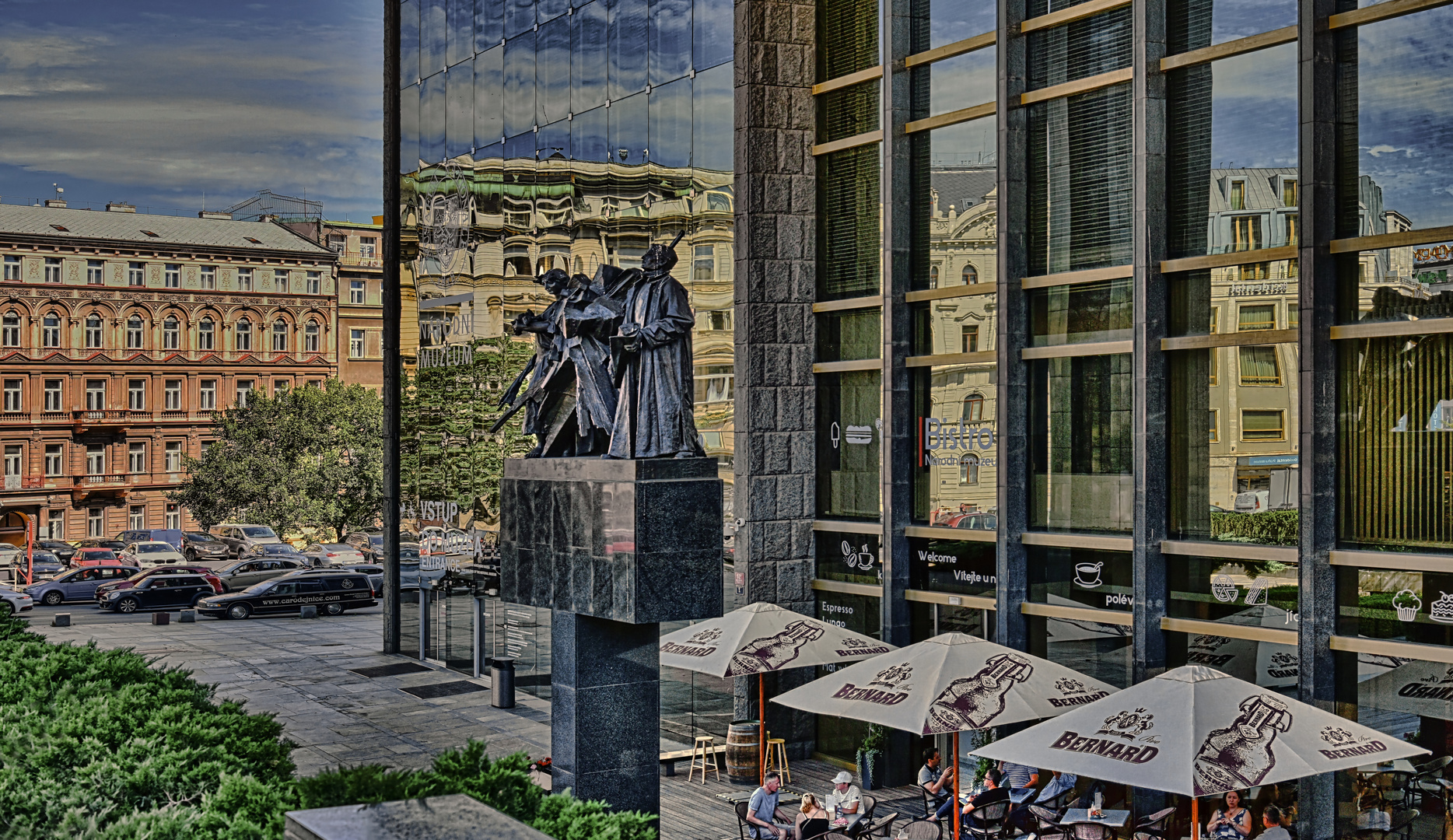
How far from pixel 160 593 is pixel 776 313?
109ft

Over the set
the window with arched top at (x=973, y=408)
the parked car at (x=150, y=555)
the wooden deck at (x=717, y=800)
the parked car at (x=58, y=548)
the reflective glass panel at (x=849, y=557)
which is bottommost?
the parked car at (x=58, y=548)

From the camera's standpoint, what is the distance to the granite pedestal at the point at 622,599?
14508 mm

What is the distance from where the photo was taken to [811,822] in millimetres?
15500

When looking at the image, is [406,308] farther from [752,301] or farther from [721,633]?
[721,633]

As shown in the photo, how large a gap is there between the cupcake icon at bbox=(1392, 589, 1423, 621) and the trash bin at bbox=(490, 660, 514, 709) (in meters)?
17.0

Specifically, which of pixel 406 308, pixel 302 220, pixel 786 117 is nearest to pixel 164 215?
pixel 302 220

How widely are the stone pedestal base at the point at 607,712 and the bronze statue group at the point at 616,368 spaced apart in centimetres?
187

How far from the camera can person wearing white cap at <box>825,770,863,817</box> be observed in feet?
52.7

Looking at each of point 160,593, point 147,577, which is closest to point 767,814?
point 160,593

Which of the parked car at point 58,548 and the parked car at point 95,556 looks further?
the parked car at point 58,548

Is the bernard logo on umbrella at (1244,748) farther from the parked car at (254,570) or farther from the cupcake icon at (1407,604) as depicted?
the parked car at (254,570)

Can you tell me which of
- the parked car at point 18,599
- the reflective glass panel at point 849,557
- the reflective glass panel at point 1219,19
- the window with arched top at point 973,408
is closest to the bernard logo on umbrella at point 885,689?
the window with arched top at point 973,408

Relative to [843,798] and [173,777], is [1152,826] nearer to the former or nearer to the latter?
[843,798]

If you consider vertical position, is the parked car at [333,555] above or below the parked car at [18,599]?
below
